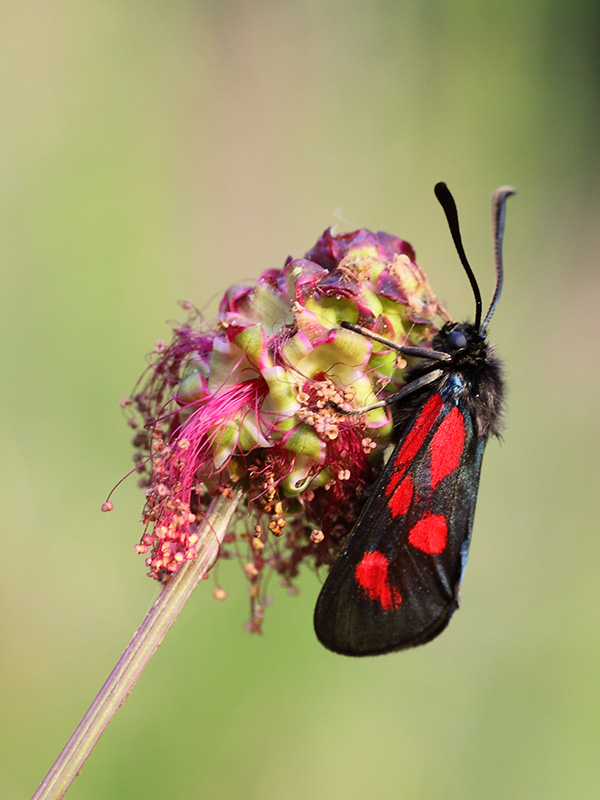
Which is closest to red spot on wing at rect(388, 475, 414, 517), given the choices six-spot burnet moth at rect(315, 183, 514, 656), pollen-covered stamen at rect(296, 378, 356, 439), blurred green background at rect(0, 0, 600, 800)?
six-spot burnet moth at rect(315, 183, 514, 656)

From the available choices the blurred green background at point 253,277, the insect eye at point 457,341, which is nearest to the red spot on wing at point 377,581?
the insect eye at point 457,341

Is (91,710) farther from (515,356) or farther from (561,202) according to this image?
(561,202)

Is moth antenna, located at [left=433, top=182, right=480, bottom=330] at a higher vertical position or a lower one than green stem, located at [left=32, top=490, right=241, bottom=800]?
higher

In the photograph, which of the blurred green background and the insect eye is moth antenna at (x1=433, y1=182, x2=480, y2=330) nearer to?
the insect eye

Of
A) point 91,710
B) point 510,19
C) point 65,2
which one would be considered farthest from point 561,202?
point 91,710

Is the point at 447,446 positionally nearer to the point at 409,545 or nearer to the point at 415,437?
the point at 415,437

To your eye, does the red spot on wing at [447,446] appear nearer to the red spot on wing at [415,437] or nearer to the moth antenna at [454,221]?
the red spot on wing at [415,437]

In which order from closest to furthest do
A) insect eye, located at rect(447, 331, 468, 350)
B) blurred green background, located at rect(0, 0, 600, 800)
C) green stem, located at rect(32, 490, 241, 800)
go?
green stem, located at rect(32, 490, 241, 800) < insect eye, located at rect(447, 331, 468, 350) < blurred green background, located at rect(0, 0, 600, 800)
